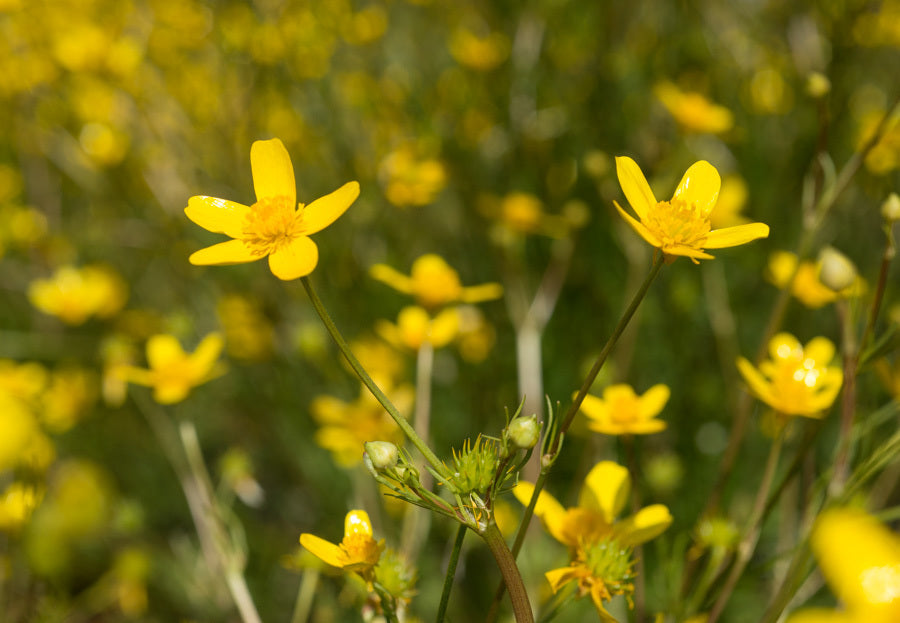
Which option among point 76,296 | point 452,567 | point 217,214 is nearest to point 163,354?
point 217,214

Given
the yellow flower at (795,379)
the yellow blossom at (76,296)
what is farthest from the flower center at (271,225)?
the yellow blossom at (76,296)

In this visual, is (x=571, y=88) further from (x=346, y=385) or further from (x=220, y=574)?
(x=220, y=574)

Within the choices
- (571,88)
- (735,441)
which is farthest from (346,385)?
(571,88)

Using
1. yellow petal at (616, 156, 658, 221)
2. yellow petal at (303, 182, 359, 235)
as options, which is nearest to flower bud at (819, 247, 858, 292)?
yellow petal at (616, 156, 658, 221)

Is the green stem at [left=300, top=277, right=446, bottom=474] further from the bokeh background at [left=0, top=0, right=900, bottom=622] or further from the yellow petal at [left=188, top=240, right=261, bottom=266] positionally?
the bokeh background at [left=0, top=0, right=900, bottom=622]

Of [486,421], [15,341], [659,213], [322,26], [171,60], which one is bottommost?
[15,341]

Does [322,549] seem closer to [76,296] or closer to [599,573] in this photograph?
[599,573]
